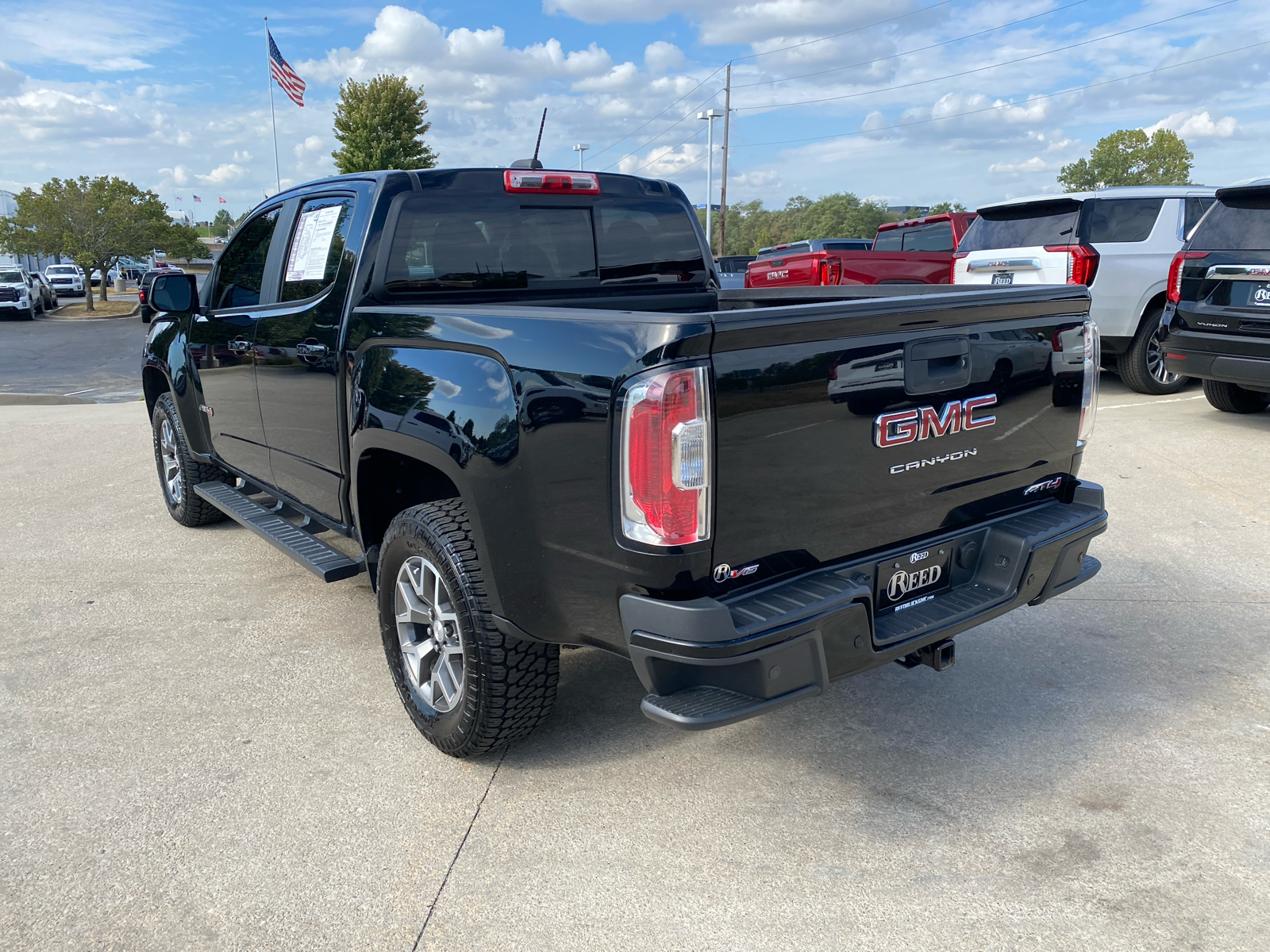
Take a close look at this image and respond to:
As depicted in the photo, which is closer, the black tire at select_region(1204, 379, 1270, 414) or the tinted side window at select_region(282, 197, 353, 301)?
the tinted side window at select_region(282, 197, 353, 301)

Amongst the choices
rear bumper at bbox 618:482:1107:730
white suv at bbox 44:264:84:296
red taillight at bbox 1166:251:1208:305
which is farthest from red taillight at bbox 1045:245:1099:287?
white suv at bbox 44:264:84:296

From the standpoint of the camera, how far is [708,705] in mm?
2342

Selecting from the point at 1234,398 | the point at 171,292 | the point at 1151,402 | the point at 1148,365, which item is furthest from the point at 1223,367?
the point at 171,292

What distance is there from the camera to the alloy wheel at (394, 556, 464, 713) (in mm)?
3084

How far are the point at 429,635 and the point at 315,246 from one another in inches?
67.5

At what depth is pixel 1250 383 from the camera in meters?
7.04

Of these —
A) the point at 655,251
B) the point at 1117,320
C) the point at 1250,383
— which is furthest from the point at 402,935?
the point at 1117,320

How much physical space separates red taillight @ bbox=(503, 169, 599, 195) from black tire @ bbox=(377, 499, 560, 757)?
142 centimetres

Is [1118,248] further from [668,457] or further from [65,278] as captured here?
[65,278]

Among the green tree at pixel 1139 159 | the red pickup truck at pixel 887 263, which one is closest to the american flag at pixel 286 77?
the red pickup truck at pixel 887 263

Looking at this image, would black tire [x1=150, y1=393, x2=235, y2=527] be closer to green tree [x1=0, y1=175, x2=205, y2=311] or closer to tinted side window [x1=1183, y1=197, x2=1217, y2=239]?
tinted side window [x1=1183, y1=197, x2=1217, y2=239]

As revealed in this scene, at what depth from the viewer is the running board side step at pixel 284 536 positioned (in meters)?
3.74

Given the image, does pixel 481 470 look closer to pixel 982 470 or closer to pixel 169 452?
pixel 982 470

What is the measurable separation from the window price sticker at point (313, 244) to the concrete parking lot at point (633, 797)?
156 cm
